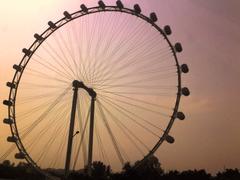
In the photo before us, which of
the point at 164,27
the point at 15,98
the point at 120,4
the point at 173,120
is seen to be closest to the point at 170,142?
the point at 173,120

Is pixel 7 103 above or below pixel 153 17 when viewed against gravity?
below

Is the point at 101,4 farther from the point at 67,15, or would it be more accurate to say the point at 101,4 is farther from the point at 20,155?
the point at 20,155

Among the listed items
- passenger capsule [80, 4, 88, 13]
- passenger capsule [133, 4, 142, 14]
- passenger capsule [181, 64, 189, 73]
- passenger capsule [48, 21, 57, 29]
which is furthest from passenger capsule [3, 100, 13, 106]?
passenger capsule [181, 64, 189, 73]

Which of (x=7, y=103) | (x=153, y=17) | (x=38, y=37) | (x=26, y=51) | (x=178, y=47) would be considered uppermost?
(x=153, y=17)

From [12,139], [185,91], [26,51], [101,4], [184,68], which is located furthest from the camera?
[12,139]

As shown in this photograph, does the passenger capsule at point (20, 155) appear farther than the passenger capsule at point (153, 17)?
Yes

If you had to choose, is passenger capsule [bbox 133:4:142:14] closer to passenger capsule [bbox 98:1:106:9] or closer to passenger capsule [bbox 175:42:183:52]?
passenger capsule [bbox 98:1:106:9]

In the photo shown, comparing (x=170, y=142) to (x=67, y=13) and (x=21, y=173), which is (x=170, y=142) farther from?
(x=21, y=173)

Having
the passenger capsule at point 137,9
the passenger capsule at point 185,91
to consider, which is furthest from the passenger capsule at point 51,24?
the passenger capsule at point 185,91

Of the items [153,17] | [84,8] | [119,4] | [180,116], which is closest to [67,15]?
[84,8]

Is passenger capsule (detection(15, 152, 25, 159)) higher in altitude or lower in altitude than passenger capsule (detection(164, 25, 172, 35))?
lower

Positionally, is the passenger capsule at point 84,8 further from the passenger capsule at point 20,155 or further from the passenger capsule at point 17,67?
the passenger capsule at point 20,155

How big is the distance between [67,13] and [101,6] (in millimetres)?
3209

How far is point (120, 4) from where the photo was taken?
38969 millimetres
